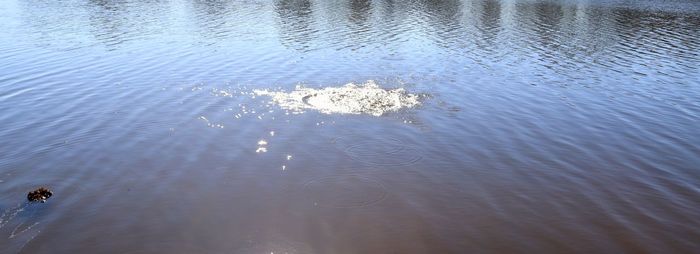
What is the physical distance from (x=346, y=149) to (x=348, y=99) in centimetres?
844

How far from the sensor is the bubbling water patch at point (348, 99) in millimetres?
30812

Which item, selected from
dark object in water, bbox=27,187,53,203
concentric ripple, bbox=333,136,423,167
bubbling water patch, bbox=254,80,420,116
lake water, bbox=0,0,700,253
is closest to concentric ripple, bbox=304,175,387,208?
lake water, bbox=0,0,700,253

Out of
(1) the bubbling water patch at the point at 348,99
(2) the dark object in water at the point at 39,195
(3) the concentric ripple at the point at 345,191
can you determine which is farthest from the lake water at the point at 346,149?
(1) the bubbling water patch at the point at 348,99

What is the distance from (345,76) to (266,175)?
18.2m

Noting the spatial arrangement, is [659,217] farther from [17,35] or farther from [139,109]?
[17,35]

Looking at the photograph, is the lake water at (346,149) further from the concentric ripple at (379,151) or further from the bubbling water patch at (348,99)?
the bubbling water patch at (348,99)

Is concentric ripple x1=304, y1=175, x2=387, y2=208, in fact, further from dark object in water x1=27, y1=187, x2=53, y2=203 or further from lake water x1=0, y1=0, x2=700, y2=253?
dark object in water x1=27, y1=187, x2=53, y2=203

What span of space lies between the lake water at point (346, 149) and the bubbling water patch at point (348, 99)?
1082mm

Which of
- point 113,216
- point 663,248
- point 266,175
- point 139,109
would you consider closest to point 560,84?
point 663,248

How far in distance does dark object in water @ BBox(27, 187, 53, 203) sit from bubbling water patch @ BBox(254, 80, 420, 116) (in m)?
14.4

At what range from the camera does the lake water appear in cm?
1766

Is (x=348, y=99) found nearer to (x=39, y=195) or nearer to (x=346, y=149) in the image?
(x=346, y=149)

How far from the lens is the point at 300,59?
44531 millimetres

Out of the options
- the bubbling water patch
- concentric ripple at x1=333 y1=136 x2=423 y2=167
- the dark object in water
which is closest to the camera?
the dark object in water
